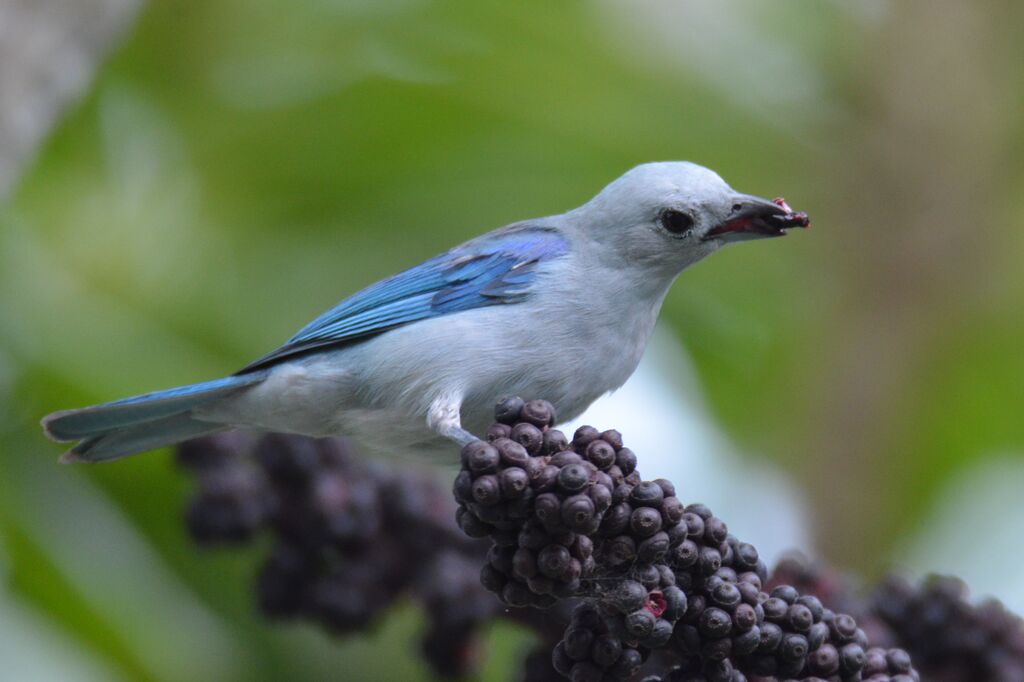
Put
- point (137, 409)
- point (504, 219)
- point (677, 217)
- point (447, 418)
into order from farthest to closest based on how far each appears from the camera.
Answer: point (504, 219), point (137, 409), point (677, 217), point (447, 418)

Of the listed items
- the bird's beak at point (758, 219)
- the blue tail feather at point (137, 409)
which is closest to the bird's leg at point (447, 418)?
the blue tail feather at point (137, 409)

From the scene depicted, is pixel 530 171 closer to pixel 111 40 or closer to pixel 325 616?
pixel 111 40

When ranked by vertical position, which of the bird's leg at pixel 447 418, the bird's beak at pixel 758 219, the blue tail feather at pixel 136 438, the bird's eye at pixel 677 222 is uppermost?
the bird's beak at pixel 758 219

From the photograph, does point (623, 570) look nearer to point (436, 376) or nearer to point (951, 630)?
point (436, 376)

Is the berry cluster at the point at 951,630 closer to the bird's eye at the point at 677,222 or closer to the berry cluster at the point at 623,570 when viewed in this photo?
the berry cluster at the point at 623,570

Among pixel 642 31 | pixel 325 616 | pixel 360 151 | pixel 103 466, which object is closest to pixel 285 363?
pixel 325 616

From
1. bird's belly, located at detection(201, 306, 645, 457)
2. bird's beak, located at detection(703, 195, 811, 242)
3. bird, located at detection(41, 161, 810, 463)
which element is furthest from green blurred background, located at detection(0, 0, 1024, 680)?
bird's beak, located at detection(703, 195, 811, 242)

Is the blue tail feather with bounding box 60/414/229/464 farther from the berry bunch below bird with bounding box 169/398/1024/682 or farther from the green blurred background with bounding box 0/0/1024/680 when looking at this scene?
the berry bunch below bird with bounding box 169/398/1024/682

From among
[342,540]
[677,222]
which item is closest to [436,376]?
[342,540]
